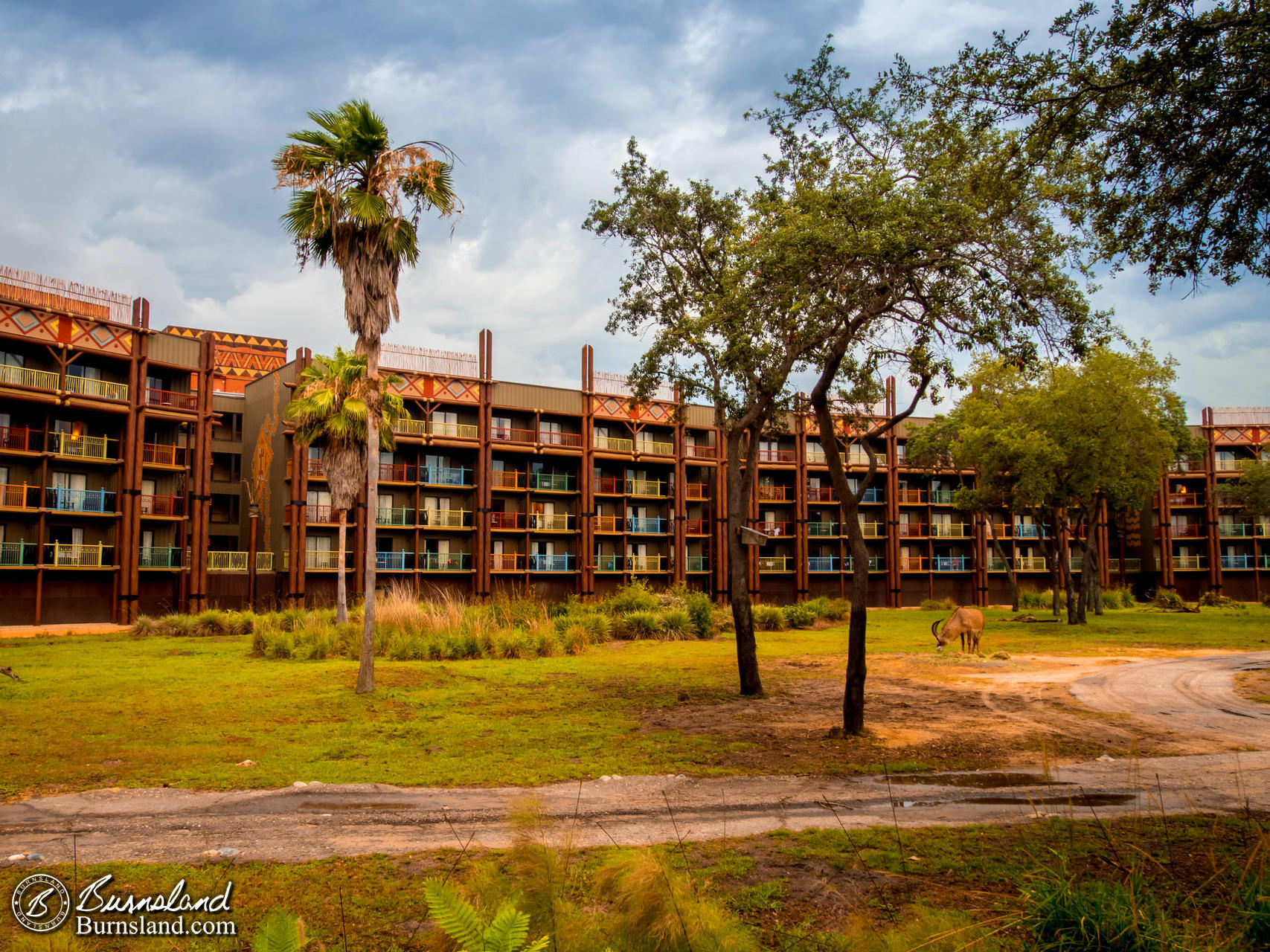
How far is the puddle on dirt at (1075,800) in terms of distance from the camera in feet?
24.1

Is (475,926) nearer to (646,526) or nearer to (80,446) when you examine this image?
(80,446)

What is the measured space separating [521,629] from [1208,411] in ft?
191

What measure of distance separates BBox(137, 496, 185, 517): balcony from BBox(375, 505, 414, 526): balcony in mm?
9511

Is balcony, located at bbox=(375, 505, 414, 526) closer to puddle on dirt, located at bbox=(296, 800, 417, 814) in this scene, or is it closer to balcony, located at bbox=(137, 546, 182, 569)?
balcony, located at bbox=(137, 546, 182, 569)

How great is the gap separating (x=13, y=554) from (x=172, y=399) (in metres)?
9.42

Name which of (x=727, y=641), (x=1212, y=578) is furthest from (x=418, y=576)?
(x=1212, y=578)

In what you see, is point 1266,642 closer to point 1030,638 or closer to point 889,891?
point 1030,638

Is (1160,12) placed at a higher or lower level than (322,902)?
higher

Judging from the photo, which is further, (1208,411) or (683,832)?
(1208,411)

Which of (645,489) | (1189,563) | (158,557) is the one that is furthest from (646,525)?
(1189,563)

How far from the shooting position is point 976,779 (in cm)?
859

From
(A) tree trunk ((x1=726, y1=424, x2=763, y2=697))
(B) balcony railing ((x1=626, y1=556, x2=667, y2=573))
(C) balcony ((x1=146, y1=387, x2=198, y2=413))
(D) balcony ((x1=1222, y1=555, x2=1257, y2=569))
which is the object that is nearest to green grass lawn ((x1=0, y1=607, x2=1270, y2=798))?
(A) tree trunk ((x1=726, y1=424, x2=763, y2=697))

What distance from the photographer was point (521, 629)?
74.5 ft

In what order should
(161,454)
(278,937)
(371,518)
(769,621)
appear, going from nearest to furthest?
1. (278,937)
2. (371,518)
3. (769,621)
4. (161,454)
